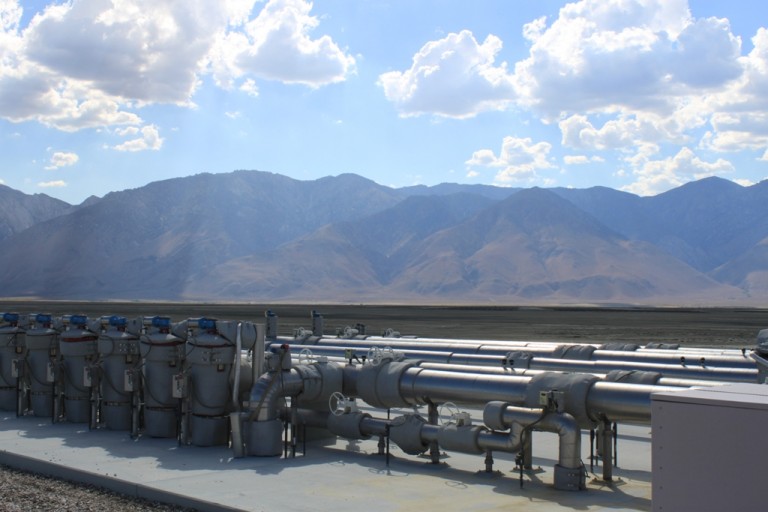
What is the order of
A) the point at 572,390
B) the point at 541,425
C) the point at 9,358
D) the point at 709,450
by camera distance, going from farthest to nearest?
1. the point at 9,358
2. the point at 572,390
3. the point at 541,425
4. the point at 709,450

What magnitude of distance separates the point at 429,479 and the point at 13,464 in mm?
7043

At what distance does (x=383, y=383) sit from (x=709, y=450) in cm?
900

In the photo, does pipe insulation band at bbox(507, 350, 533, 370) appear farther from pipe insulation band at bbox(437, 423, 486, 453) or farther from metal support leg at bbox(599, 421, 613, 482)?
metal support leg at bbox(599, 421, 613, 482)

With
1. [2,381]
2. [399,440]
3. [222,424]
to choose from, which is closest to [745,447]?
[399,440]

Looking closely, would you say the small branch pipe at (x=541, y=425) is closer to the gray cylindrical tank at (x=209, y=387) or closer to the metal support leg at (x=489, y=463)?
the metal support leg at (x=489, y=463)

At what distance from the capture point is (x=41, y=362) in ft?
68.0

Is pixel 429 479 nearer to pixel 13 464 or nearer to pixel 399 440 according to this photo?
pixel 399 440

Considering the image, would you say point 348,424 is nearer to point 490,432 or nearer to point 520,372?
point 490,432

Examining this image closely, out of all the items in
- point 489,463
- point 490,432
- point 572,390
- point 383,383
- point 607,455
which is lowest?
point 489,463

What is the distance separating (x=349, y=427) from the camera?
15602 mm

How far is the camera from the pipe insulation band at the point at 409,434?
14.6 m

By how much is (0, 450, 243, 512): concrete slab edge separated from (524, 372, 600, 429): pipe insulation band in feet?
16.0

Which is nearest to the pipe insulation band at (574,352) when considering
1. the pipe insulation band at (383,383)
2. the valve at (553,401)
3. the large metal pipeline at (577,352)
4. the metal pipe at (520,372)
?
the large metal pipeline at (577,352)

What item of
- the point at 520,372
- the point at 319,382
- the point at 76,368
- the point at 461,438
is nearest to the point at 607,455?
the point at 461,438
